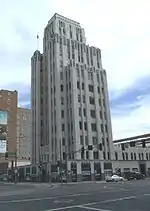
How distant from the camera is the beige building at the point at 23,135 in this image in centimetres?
15562

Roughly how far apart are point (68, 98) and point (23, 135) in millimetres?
74841

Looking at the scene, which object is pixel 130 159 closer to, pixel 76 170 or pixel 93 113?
pixel 93 113

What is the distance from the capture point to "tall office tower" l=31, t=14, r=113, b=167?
280 ft

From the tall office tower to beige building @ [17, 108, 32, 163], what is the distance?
6084 cm

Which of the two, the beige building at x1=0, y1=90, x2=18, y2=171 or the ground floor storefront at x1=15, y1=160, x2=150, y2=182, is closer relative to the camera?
the ground floor storefront at x1=15, y1=160, x2=150, y2=182

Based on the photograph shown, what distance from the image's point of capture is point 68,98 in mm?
89125

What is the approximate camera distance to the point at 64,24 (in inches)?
3967

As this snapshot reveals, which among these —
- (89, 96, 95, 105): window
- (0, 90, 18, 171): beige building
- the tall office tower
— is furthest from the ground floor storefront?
(0, 90, 18, 171): beige building

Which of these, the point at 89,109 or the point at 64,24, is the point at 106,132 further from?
the point at 64,24

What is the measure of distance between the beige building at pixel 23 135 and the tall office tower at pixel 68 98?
60835 mm

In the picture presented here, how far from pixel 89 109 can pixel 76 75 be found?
10.7 metres

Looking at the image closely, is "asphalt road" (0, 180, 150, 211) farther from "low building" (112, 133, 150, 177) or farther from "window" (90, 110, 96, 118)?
"window" (90, 110, 96, 118)

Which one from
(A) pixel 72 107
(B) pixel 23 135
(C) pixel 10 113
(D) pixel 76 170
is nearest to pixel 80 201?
(D) pixel 76 170

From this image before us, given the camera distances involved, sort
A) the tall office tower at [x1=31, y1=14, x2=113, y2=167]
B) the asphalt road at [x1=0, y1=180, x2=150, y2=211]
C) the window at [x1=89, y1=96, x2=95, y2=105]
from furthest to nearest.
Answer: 1. the window at [x1=89, y1=96, x2=95, y2=105]
2. the tall office tower at [x1=31, y1=14, x2=113, y2=167]
3. the asphalt road at [x1=0, y1=180, x2=150, y2=211]
